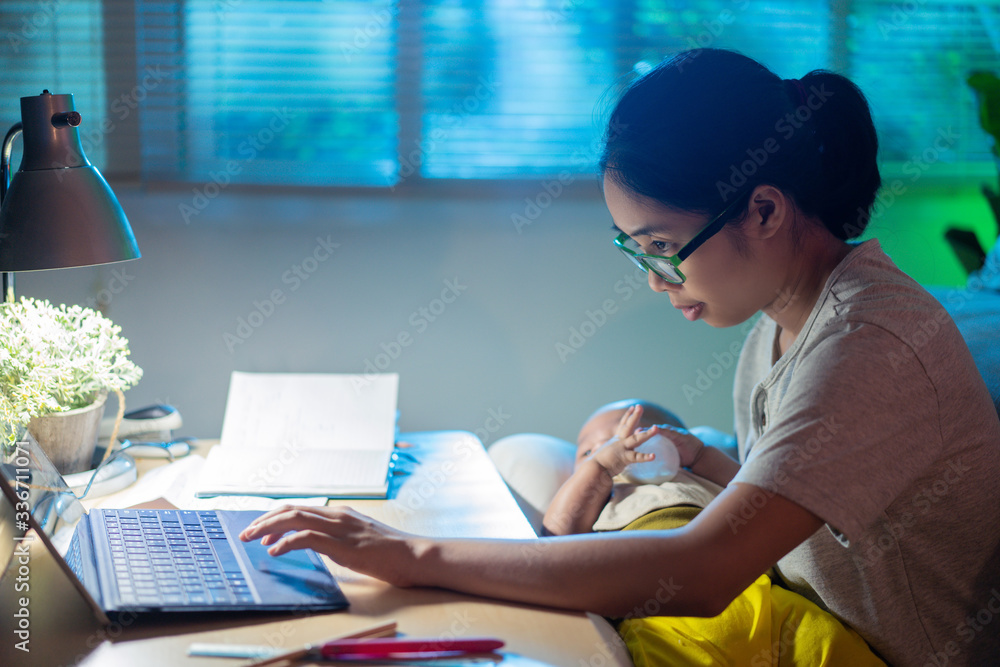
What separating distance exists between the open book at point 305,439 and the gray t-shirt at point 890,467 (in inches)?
26.2

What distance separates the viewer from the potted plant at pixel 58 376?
113cm

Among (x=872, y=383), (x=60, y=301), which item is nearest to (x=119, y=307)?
(x=60, y=301)

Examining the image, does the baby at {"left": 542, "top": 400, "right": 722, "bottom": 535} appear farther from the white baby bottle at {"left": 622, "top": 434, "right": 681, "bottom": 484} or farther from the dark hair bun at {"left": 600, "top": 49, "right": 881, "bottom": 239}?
the dark hair bun at {"left": 600, "top": 49, "right": 881, "bottom": 239}

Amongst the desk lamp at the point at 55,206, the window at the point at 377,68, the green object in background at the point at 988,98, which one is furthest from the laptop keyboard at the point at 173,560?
the green object in background at the point at 988,98

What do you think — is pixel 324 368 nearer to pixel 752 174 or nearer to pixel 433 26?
pixel 433 26

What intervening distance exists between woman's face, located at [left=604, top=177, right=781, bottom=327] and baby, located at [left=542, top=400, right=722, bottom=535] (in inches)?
11.3

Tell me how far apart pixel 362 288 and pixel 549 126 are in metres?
0.65
